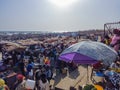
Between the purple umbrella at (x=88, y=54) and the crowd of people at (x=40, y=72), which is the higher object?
the purple umbrella at (x=88, y=54)

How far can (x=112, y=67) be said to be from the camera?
789 cm

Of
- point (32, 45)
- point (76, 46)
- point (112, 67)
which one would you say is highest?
point (76, 46)

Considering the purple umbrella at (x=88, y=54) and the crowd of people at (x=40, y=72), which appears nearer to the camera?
the purple umbrella at (x=88, y=54)

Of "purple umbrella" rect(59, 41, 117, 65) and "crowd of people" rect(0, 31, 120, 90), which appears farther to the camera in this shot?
"crowd of people" rect(0, 31, 120, 90)

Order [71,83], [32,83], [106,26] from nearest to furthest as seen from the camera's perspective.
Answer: [32,83] → [71,83] → [106,26]

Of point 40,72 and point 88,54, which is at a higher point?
point 88,54

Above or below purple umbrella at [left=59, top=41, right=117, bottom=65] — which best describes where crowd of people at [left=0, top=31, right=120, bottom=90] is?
below

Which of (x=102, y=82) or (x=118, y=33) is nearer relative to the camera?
(x=102, y=82)

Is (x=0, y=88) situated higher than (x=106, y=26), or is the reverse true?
(x=106, y=26)

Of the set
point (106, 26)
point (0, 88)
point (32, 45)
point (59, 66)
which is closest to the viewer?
point (0, 88)

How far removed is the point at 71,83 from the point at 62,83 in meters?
0.54

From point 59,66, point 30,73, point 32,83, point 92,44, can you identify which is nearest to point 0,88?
point 32,83

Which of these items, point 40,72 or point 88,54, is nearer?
point 88,54

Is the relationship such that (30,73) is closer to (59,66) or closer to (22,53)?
(59,66)
